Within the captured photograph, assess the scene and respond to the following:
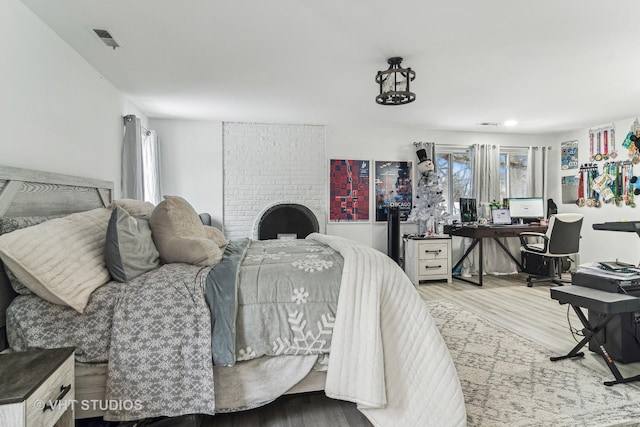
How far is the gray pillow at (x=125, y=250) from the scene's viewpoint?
163 cm

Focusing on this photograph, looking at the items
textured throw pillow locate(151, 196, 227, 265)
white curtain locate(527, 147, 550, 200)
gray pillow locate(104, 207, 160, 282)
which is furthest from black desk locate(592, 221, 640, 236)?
white curtain locate(527, 147, 550, 200)

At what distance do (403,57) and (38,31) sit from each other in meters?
2.55

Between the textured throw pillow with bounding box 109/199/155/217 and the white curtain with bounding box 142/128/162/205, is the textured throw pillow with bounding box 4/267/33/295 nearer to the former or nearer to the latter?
the textured throw pillow with bounding box 109/199/155/217

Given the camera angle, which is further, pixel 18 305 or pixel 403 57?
pixel 403 57

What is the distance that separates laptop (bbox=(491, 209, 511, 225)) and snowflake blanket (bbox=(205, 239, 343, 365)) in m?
4.31

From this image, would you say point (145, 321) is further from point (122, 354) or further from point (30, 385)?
point (30, 385)

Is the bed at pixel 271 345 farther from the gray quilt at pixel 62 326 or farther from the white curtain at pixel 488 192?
the white curtain at pixel 488 192

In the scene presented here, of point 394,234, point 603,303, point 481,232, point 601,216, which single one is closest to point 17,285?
point 603,303

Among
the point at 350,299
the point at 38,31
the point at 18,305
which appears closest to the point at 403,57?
the point at 350,299

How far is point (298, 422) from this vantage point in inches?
66.4

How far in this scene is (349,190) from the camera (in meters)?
5.11

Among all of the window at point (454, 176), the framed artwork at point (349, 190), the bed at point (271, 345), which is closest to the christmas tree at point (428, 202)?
the window at point (454, 176)

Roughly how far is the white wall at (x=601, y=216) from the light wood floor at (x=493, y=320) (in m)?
1.15

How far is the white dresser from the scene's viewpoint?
466 centimetres
